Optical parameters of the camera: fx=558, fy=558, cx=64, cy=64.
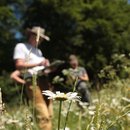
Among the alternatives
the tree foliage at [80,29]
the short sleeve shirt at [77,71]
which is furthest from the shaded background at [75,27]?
the short sleeve shirt at [77,71]

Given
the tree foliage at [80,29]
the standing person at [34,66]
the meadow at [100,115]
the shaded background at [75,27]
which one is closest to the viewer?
the meadow at [100,115]

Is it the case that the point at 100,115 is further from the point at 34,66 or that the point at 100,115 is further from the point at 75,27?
the point at 75,27

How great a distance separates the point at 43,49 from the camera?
107 ft

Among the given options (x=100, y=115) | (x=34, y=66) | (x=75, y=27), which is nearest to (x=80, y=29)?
(x=75, y=27)

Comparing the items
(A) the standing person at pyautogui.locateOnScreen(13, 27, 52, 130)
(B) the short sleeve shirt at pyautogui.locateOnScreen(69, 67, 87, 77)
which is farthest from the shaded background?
(B) the short sleeve shirt at pyautogui.locateOnScreen(69, 67, 87, 77)

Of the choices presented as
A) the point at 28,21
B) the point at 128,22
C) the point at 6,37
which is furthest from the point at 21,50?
the point at 128,22

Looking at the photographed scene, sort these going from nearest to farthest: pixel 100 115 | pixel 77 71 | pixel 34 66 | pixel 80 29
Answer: pixel 100 115
pixel 77 71
pixel 34 66
pixel 80 29

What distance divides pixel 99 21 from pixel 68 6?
218 cm

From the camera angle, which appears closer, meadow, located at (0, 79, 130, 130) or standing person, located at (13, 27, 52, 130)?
meadow, located at (0, 79, 130, 130)

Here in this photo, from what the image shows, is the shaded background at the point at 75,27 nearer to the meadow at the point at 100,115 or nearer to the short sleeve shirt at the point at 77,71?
the meadow at the point at 100,115

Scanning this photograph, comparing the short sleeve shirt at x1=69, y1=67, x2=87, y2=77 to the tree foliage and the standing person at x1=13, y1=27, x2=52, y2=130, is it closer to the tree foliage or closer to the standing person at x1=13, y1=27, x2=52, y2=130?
the standing person at x1=13, y1=27, x2=52, y2=130

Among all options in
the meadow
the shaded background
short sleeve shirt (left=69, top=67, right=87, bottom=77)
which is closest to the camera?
the meadow

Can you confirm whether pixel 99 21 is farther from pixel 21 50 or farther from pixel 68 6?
pixel 21 50

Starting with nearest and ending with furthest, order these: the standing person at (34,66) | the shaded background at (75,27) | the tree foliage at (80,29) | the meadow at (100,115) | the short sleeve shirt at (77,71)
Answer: the meadow at (100,115) < the short sleeve shirt at (77,71) < the standing person at (34,66) < the shaded background at (75,27) < the tree foliage at (80,29)
